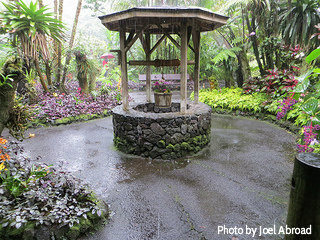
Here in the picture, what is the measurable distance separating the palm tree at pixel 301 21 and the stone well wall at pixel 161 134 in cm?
546

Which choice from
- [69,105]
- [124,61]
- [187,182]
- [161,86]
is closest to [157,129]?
[187,182]

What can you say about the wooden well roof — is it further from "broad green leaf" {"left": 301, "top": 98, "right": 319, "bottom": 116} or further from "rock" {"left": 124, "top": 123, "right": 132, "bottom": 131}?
"broad green leaf" {"left": 301, "top": 98, "right": 319, "bottom": 116}

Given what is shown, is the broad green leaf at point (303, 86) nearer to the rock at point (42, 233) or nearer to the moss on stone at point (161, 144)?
the rock at point (42, 233)

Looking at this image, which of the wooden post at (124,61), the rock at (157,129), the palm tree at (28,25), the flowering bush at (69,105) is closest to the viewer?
the rock at (157,129)

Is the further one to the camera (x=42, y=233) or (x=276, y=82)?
(x=276, y=82)

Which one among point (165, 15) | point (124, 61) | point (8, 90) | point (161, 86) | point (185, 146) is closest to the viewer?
point (8, 90)

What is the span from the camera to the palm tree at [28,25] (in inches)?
245

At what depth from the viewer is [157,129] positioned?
14.2 ft

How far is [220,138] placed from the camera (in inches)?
216

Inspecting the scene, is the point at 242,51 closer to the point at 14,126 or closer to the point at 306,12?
the point at 306,12

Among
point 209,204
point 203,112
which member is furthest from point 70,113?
point 209,204

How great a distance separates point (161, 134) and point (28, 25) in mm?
5381

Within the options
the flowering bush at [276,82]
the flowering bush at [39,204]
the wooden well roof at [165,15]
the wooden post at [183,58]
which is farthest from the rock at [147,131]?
the flowering bush at [276,82]

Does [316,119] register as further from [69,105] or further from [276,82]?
[69,105]
